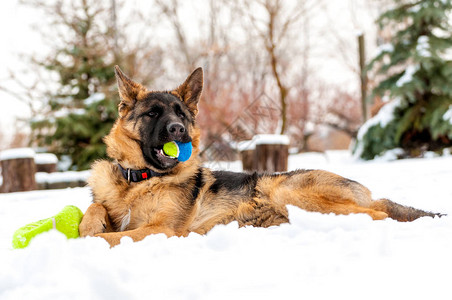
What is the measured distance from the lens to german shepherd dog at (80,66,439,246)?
3236 mm

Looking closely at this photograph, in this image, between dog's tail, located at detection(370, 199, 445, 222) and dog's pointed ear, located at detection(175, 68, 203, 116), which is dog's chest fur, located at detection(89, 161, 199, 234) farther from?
dog's tail, located at detection(370, 199, 445, 222)

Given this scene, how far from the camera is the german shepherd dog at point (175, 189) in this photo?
3236 millimetres

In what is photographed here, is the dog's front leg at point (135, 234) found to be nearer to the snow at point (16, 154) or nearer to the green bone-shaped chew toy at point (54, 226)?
the green bone-shaped chew toy at point (54, 226)

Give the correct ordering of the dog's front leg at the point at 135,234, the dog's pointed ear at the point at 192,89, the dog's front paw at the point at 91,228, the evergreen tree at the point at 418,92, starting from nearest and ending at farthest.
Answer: the dog's front leg at the point at 135,234
the dog's front paw at the point at 91,228
the dog's pointed ear at the point at 192,89
the evergreen tree at the point at 418,92

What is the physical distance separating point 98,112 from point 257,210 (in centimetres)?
973

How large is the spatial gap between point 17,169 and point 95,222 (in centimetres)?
580

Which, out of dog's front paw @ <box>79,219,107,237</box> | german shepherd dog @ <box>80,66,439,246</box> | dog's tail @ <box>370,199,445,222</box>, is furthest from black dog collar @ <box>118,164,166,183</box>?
dog's tail @ <box>370,199,445,222</box>

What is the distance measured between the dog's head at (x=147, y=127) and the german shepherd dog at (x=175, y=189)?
0.03 feet

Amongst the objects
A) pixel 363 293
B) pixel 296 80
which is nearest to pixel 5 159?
pixel 363 293

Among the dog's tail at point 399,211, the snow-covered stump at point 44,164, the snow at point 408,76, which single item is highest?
the snow at point 408,76

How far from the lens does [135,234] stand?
2.88 m

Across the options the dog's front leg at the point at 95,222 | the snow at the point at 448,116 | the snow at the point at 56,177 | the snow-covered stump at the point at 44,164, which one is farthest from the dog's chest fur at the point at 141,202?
the snow at the point at 448,116

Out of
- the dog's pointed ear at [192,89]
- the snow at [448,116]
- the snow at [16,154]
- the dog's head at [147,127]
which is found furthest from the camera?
the snow at [448,116]

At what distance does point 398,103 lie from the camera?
1151 cm
